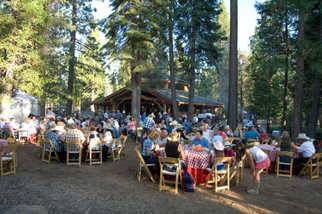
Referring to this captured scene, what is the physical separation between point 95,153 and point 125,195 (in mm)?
3927

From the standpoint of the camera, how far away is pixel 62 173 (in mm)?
8914

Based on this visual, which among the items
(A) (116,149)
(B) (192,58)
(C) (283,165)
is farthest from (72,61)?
(C) (283,165)

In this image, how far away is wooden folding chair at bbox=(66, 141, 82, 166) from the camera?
10148mm

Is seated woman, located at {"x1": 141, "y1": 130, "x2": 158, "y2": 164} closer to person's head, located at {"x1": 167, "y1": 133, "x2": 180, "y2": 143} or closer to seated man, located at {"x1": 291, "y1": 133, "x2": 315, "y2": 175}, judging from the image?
person's head, located at {"x1": 167, "y1": 133, "x2": 180, "y2": 143}

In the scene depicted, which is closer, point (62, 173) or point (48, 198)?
point (48, 198)

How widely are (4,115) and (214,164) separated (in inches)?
463

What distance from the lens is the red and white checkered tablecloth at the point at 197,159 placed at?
8031 mm

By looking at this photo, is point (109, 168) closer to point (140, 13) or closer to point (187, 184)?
point (187, 184)

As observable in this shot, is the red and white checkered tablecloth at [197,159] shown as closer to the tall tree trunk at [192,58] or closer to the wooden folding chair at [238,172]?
the wooden folding chair at [238,172]

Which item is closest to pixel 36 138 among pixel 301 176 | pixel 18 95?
pixel 18 95

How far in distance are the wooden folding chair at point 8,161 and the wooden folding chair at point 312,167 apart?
7.94m

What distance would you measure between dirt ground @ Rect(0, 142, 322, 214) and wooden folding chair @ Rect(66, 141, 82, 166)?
2.52ft

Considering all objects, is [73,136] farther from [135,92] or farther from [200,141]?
[135,92]

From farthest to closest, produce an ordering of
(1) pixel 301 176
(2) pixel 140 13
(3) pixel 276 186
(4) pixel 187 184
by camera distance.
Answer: (2) pixel 140 13
(1) pixel 301 176
(3) pixel 276 186
(4) pixel 187 184
